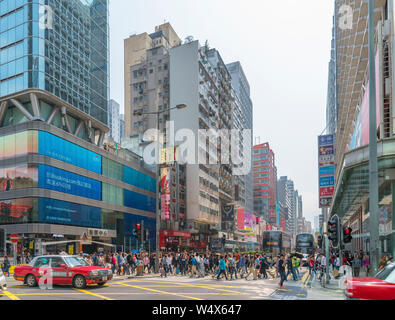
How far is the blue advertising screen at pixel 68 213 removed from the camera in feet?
142

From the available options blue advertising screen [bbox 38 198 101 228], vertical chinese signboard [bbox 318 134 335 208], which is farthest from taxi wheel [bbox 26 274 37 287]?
vertical chinese signboard [bbox 318 134 335 208]

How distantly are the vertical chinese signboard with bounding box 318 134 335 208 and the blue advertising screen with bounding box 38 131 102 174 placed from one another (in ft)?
95.6

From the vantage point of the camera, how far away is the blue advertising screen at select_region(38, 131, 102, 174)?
4448 cm

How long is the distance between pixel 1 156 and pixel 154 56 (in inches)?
1840

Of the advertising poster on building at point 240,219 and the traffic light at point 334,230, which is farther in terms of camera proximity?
the advertising poster on building at point 240,219

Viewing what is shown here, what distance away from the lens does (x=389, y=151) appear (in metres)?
15.2

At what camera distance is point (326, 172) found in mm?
43719

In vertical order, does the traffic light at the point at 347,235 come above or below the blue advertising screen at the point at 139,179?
below

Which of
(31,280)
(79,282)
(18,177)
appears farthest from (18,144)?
(79,282)

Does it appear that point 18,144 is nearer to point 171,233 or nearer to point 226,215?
point 171,233

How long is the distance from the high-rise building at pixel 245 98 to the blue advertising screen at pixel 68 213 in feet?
315

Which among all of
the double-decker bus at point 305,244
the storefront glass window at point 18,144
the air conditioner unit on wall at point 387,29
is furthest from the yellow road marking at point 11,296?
the double-decker bus at point 305,244

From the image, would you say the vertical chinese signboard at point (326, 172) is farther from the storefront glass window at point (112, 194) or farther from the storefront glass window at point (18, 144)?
the storefront glass window at point (18, 144)

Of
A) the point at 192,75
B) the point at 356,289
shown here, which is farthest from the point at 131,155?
the point at 356,289
